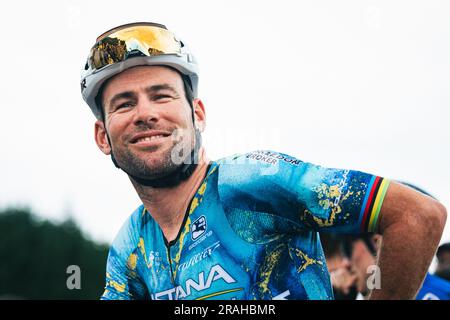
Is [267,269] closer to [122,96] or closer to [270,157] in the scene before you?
[270,157]

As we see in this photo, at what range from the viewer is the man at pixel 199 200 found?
3793 millimetres

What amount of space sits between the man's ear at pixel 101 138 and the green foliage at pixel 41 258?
158 feet

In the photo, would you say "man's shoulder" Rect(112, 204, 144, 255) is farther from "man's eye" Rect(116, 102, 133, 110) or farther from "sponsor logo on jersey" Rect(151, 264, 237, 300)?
"man's eye" Rect(116, 102, 133, 110)

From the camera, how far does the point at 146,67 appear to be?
184 inches

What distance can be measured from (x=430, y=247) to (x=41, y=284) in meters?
55.7

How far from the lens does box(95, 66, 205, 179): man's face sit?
4570mm

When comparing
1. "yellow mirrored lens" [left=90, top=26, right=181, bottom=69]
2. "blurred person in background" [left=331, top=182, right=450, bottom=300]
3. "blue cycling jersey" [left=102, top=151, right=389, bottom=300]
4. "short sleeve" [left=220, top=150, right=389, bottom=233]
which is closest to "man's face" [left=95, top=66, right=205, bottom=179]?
"yellow mirrored lens" [left=90, top=26, right=181, bottom=69]

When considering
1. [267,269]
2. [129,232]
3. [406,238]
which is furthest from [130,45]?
[406,238]

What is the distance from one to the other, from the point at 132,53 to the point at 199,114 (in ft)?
2.75

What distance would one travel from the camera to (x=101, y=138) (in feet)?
16.9

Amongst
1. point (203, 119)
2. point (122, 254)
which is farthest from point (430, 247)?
point (122, 254)

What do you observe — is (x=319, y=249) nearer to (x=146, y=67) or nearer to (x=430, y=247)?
(x=430, y=247)
